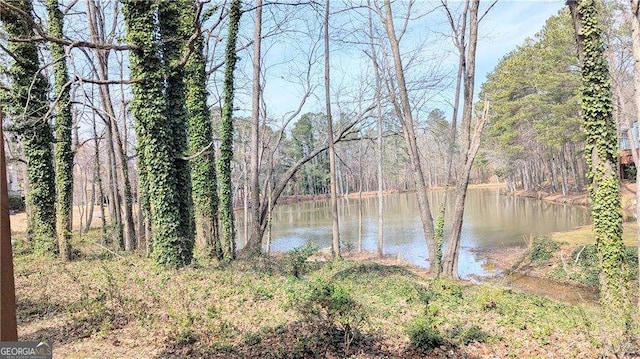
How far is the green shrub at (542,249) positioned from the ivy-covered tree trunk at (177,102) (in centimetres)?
1364

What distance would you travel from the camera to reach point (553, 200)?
1393 inches

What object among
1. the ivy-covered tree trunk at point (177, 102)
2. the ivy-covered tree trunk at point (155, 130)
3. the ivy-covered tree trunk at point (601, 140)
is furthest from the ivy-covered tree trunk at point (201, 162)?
the ivy-covered tree trunk at point (601, 140)

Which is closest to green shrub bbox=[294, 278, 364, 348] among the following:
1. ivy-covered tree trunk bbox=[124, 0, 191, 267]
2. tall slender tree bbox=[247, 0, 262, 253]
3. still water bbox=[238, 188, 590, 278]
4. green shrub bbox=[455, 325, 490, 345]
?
green shrub bbox=[455, 325, 490, 345]

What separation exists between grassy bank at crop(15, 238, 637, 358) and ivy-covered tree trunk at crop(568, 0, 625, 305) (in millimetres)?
1828

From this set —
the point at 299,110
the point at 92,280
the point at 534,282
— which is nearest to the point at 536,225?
the point at 534,282

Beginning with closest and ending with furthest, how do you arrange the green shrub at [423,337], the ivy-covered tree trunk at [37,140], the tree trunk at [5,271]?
the tree trunk at [5,271], the green shrub at [423,337], the ivy-covered tree trunk at [37,140]

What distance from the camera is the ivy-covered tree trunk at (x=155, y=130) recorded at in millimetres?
8125

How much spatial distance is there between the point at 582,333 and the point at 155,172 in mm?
7963

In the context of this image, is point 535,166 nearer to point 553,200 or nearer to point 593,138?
point 553,200

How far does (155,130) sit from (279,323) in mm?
5357

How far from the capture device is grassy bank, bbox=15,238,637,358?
13.9 ft

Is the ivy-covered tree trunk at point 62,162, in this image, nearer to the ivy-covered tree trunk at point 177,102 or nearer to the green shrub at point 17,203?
the ivy-covered tree trunk at point 177,102

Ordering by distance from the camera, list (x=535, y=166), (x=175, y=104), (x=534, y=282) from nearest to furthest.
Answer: (x=175, y=104) < (x=534, y=282) < (x=535, y=166)

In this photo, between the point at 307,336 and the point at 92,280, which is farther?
the point at 92,280
